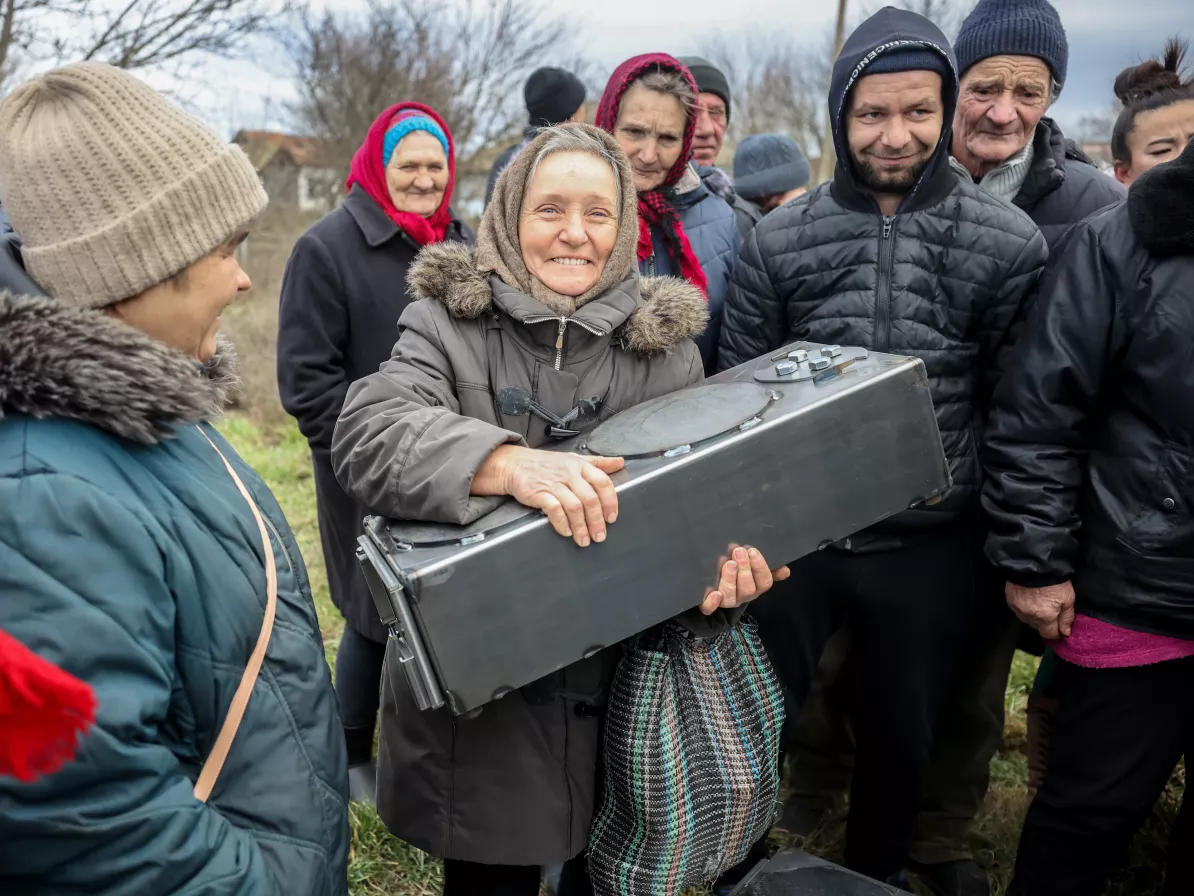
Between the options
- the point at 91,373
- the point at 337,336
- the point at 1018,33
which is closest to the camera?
the point at 91,373

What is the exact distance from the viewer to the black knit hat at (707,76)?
13.9 feet

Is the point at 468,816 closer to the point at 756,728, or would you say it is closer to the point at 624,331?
the point at 756,728

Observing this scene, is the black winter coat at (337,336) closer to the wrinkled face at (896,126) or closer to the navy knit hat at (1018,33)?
the wrinkled face at (896,126)

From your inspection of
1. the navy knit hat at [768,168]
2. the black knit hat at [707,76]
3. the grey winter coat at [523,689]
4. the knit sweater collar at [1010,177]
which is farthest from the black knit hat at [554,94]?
the grey winter coat at [523,689]

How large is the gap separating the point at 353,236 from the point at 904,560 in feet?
6.77

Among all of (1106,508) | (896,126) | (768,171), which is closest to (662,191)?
(896,126)

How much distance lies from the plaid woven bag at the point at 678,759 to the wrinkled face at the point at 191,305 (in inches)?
37.3

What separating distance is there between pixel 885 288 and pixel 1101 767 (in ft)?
3.98

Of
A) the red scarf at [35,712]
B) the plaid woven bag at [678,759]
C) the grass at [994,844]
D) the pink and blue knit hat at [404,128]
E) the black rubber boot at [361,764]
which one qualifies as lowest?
the grass at [994,844]

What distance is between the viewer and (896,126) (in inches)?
85.0

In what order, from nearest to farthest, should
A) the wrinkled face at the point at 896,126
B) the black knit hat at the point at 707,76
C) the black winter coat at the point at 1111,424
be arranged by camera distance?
the black winter coat at the point at 1111,424
the wrinkled face at the point at 896,126
the black knit hat at the point at 707,76

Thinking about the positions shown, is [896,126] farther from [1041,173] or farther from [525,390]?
[525,390]

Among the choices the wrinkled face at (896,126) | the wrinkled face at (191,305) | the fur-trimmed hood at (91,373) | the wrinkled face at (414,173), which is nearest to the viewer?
the fur-trimmed hood at (91,373)

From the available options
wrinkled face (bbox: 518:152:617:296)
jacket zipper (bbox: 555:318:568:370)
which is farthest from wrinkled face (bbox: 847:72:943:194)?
jacket zipper (bbox: 555:318:568:370)
